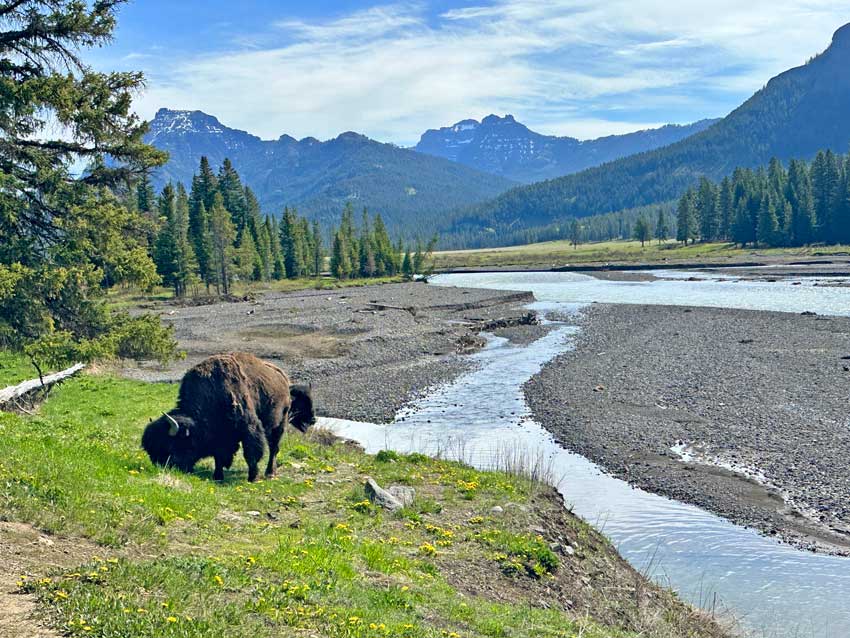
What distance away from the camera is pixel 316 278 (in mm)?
112250

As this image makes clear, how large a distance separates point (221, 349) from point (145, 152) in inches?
872

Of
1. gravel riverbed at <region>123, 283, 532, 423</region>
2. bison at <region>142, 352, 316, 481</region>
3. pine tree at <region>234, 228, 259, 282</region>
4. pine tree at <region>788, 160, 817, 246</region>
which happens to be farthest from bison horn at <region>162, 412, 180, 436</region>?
pine tree at <region>788, 160, 817, 246</region>

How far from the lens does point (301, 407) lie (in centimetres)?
1653

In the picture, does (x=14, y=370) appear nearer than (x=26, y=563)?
No

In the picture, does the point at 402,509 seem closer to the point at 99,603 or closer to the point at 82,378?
the point at 99,603

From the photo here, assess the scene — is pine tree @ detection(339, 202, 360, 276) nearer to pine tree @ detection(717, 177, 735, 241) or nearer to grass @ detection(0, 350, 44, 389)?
pine tree @ detection(717, 177, 735, 241)

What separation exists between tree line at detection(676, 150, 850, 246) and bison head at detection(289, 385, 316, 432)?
11954 centimetres

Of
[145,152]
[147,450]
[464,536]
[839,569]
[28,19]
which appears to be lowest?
[839,569]

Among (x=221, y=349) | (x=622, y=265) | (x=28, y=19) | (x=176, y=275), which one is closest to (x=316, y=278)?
(x=176, y=275)

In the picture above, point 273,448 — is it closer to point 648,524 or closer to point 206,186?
point 648,524

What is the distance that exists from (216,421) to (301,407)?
3.56 m

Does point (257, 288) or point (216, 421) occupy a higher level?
point (257, 288)

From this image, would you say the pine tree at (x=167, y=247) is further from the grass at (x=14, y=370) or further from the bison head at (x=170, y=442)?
the bison head at (x=170, y=442)

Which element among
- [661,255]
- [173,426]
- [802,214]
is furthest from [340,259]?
[173,426]
